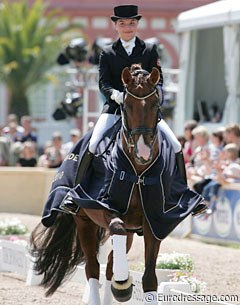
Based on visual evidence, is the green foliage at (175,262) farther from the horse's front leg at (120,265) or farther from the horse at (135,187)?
the horse's front leg at (120,265)

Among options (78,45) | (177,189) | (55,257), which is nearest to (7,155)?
Result: (78,45)

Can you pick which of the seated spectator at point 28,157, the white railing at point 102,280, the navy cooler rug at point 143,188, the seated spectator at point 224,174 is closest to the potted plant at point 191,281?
the white railing at point 102,280

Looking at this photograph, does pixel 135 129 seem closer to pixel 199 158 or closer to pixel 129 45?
pixel 129 45

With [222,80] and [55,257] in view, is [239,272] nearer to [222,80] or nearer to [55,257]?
[55,257]

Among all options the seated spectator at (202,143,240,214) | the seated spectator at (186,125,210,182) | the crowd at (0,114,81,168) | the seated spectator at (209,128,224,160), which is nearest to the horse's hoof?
the seated spectator at (202,143,240,214)

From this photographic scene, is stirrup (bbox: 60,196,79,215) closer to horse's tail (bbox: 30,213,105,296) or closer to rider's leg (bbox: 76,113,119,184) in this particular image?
rider's leg (bbox: 76,113,119,184)

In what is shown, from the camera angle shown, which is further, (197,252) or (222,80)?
(222,80)

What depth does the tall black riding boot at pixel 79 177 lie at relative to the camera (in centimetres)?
796

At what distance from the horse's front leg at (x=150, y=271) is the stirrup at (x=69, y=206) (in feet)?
2.79

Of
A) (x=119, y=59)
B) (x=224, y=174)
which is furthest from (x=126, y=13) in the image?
(x=224, y=174)

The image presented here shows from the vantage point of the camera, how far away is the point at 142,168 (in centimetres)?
743

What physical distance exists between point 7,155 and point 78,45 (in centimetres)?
291

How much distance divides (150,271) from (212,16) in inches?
452

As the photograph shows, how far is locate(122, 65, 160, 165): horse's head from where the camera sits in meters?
7.10
